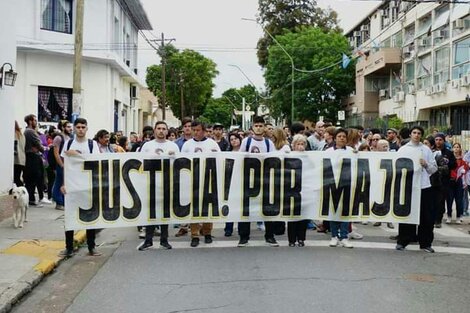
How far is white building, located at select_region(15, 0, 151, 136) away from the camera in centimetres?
2597

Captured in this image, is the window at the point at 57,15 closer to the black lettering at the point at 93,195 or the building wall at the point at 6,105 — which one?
the building wall at the point at 6,105

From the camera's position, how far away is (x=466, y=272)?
26.6 feet

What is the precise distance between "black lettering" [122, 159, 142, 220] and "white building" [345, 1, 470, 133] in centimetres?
2289

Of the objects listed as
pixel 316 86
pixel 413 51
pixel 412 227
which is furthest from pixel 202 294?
pixel 316 86

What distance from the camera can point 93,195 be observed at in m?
9.49

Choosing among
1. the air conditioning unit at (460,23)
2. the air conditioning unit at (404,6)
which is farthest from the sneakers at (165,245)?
the air conditioning unit at (404,6)

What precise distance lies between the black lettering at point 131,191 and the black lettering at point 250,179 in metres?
1.65

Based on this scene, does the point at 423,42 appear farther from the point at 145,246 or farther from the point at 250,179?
the point at 145,246

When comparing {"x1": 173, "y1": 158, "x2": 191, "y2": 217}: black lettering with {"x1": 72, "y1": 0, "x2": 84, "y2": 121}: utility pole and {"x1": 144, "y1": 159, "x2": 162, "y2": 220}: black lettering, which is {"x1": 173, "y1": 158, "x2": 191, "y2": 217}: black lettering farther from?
{"x1": 72, "y1": 0, "x2": 84, "y2": 121}: utility pole

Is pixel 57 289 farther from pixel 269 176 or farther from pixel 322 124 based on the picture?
pixel 322 124

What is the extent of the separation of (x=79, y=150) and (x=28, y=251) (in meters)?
1.61

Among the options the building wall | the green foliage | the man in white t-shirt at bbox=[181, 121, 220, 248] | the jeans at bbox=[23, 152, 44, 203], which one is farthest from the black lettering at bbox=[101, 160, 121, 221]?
the green foliage

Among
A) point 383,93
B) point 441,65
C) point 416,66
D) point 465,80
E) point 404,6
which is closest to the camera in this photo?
point 465,80

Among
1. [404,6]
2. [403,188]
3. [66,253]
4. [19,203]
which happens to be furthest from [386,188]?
[404,6]
